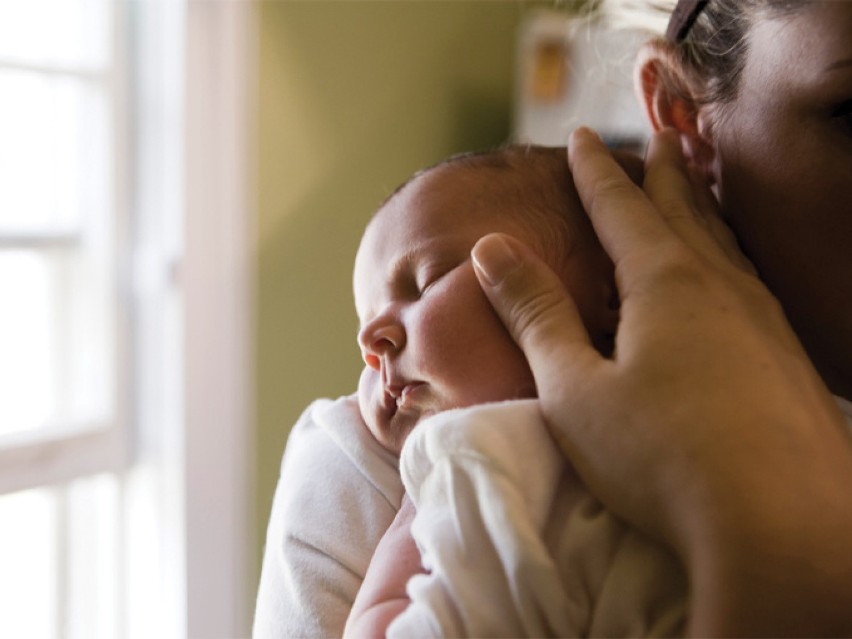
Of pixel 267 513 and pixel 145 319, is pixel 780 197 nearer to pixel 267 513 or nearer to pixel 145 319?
pixel 145 319

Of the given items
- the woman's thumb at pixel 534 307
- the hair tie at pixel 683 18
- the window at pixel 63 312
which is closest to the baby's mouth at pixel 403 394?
the woman's thumb at pixel 534 307

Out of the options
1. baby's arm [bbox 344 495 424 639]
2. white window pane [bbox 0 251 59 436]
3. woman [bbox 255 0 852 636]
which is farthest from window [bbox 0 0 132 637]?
baby's arm [bbox 344 495 424 639]

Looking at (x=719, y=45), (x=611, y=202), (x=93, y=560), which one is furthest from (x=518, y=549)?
(x=93, y=560)

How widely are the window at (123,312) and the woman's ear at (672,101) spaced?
1489 mm

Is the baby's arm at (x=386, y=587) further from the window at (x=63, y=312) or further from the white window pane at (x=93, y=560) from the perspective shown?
the white window pane at (x=93, y=560)

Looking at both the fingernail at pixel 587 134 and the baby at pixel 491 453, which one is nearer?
the baby at pixel 491 453

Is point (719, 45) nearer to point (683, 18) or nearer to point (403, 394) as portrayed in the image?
point (683, 18)

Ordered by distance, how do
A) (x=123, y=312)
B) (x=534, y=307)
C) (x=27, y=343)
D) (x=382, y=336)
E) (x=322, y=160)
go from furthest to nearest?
(x=322, y=160), (x=123, y=312), (x=27, y=343), (x=382, y=336), (x=534, y=307)

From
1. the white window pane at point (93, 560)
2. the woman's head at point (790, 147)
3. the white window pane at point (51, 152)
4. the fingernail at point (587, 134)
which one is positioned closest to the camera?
the woman's head at point (790, 147)

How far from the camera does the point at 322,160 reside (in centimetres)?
245

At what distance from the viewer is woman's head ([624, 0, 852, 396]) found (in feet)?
2.10

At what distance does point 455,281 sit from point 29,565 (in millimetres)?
1768

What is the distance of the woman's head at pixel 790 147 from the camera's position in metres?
0.64

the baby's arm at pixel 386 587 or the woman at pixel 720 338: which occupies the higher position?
the woman at pixel 720 338
